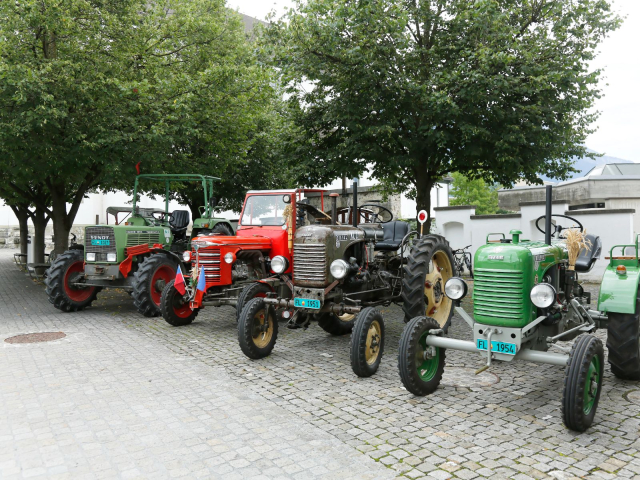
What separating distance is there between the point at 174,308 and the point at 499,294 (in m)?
5.41

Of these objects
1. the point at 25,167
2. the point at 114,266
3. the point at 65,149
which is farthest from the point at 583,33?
the point at 25,167

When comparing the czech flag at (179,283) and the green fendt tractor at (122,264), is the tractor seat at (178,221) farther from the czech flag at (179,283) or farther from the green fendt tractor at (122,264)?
the czech flag at (179,283)

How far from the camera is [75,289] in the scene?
9969mm

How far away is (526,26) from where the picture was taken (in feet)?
34.0

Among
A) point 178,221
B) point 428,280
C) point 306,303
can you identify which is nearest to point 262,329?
→ point 306,303

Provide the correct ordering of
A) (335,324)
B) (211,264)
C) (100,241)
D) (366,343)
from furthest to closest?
1. (100,241)
2. (211,264)
3. (335,324)
4. (366,343)

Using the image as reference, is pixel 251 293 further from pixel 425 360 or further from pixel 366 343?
pixel 425 360

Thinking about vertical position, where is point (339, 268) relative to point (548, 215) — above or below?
below

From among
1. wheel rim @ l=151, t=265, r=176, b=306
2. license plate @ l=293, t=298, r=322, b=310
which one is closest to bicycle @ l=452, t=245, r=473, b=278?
wheel rim @ l=151, t=265, r=176, b=306

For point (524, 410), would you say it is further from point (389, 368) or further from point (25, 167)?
point (25, 167)

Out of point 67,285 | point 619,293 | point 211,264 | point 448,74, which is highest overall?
point 448,74

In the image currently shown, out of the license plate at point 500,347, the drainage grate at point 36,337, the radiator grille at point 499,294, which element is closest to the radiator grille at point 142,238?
the drainage grate at point 36,337

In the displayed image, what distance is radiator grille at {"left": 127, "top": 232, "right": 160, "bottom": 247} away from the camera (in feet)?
31.6

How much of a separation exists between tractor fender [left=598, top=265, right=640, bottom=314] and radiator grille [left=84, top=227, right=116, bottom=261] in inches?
312
